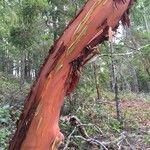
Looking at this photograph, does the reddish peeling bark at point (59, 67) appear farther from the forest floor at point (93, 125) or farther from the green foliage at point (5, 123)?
the green foliage at point (5, 123)

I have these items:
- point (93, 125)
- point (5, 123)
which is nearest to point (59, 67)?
point (93, 125)

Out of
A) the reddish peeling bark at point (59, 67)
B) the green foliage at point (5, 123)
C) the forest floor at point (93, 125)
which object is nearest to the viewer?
the reddish peeling bark at point (59, 67)

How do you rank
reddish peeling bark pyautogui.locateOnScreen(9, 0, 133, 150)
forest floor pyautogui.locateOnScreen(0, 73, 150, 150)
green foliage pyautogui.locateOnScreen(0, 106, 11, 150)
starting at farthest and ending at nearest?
forest floor pyautogui.locateOnScreen(0, 73, 150, 150)
green foliage pyautogui.locateOnScreen(0, 106, 11, 150)
reddish peeling bark pyautogui.locateOnScreen(9, 0, 133, 150)

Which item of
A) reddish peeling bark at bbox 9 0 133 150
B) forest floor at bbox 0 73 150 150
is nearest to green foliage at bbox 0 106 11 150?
forest floor at bbox 0 73 150 150

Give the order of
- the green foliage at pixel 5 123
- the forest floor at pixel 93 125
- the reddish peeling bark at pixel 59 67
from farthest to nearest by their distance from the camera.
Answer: the forest floor at pixel 93 125, the green foliage at pixel 5 123, the reddish peeling bark at pixel 59 67

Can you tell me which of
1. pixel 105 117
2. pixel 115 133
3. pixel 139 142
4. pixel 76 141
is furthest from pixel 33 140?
pixel 105 117

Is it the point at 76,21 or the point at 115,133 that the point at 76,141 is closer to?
the point at 115,133

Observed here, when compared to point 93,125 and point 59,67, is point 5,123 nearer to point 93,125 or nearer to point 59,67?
point 93,125

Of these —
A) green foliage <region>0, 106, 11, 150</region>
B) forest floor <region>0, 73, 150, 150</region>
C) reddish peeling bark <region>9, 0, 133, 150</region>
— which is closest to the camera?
reddish peeling bark <region>9, 0, 133, 150</region>

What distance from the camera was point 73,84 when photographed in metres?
2.70

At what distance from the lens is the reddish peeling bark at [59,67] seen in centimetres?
254

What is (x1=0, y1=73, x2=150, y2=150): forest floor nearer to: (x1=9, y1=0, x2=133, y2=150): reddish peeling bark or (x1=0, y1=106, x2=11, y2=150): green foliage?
(x1=0, y1=106, x2=11, y2=150): green foliage

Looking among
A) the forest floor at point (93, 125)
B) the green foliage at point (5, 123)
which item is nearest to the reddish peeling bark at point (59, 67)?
the forest floor at point (93, 125)

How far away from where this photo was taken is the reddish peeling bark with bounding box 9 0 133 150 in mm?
2535
